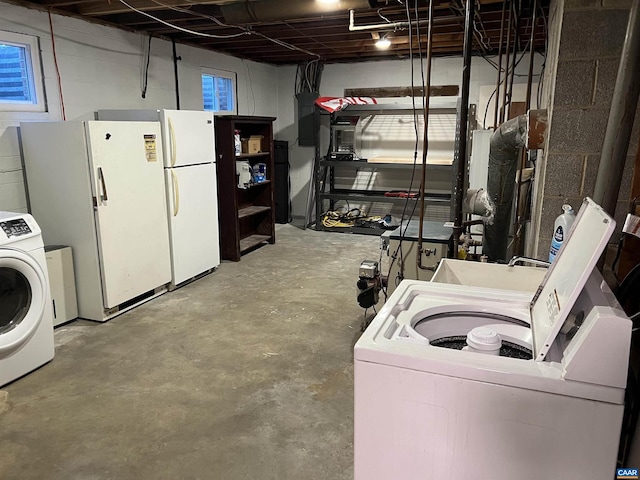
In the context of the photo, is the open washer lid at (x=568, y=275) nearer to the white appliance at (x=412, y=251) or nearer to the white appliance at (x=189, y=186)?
the white appliance at (x=412, y=251)

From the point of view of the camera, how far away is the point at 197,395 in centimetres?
264

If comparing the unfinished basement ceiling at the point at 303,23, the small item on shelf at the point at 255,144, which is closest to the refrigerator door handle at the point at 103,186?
the unfinished basement ceiling at the point at 303,23

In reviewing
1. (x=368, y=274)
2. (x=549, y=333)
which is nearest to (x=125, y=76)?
(x=368, y=274)

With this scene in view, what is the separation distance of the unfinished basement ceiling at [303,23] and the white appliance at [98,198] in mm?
1011

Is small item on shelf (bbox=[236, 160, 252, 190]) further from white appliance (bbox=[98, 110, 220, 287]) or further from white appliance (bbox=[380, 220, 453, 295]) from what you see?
Result: white appliance (bbox=[380, 220, 453, 295])

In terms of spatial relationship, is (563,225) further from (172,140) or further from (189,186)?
(189,186)

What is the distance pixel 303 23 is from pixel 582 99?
322cm

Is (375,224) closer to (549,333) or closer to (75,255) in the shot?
(75,255)

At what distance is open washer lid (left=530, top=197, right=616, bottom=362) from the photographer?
3.38ft

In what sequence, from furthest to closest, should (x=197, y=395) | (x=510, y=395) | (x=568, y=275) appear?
(x=197, y=395)
(x=568, y=275)
(x=510, y=395)

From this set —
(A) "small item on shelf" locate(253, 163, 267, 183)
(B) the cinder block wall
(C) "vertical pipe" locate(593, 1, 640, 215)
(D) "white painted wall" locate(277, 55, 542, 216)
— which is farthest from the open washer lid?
(D) "white painted wall" locate(277, 55, 542, 216)

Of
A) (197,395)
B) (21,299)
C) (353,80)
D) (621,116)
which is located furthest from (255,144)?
(621,116)

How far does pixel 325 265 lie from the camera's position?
5.12 meters

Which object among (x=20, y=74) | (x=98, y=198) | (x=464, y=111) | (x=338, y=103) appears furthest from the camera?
(x=338, y=103)
